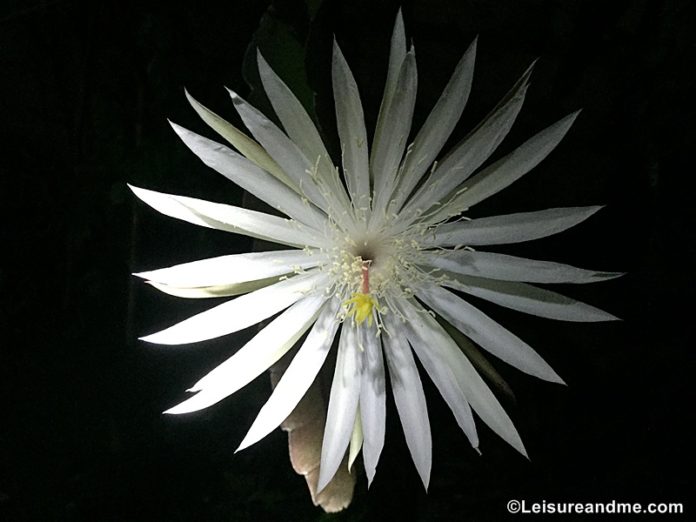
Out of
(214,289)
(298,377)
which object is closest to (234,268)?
(214,289)

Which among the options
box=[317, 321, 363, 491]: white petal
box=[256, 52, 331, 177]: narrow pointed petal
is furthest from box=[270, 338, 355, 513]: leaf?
box=[256, 52, 331, 177]: narrow pointed petal

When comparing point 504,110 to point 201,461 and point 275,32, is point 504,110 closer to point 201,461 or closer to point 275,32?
point 275,32

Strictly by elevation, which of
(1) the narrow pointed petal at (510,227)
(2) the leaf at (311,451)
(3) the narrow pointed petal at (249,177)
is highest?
(3) the narrow pointed petal at (249,177)

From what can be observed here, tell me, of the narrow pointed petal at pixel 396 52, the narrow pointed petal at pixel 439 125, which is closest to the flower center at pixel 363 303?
the narrow pointed petal at pixel 439 125

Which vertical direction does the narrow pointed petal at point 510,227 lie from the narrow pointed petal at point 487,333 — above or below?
above

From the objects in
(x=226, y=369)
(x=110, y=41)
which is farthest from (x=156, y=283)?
(x=110, y=41)

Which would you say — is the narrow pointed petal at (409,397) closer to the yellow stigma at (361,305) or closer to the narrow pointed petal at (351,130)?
the yellow stigma at (361,305)
